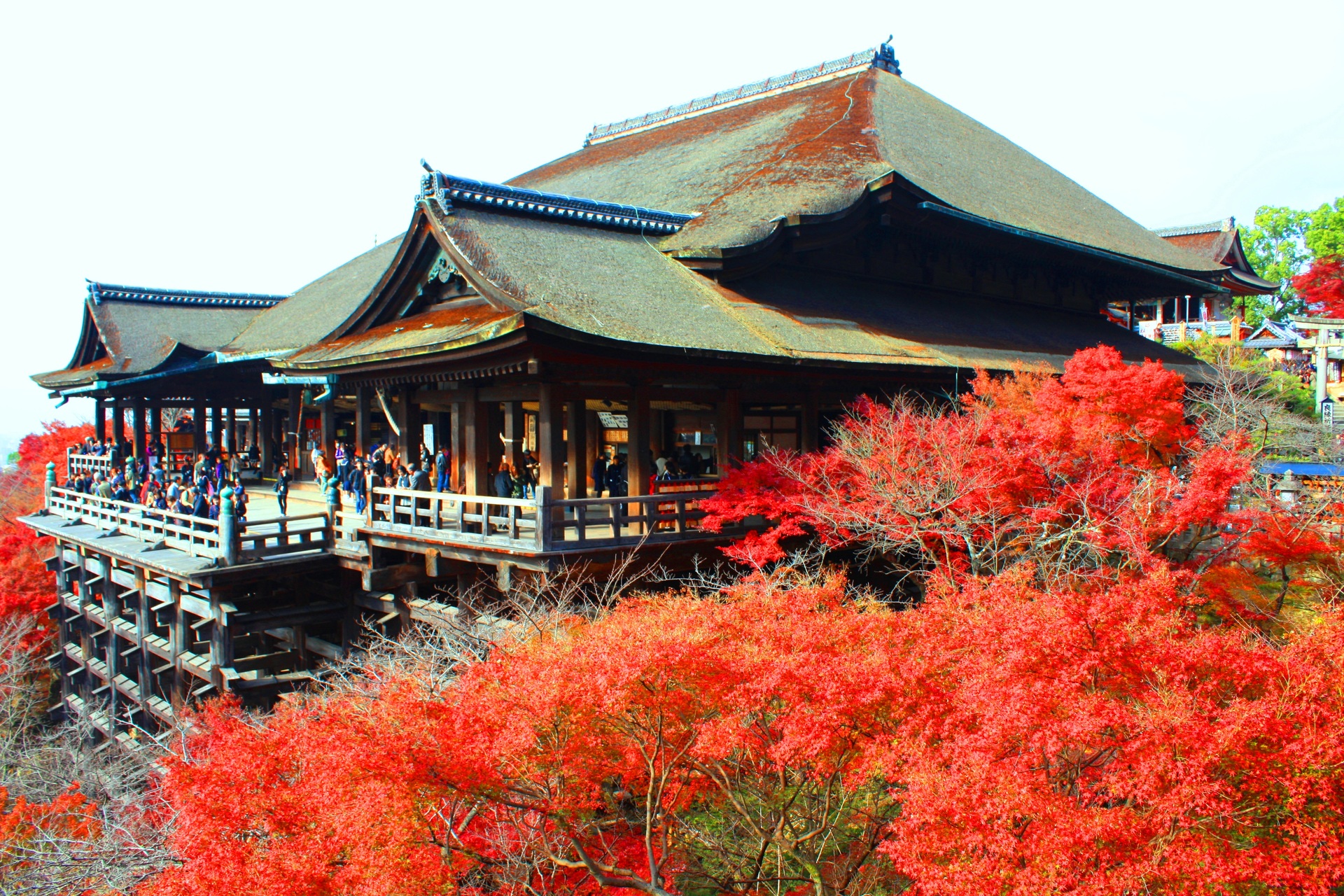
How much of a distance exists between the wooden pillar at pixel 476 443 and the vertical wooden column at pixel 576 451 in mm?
1598

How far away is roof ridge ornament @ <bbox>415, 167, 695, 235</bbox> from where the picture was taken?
45.4 feet

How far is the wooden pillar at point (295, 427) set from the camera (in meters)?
23.0

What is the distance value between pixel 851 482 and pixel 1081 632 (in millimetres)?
6238

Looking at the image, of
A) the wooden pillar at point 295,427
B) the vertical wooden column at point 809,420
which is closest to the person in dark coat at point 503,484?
the vertical wooden column at point 809,420

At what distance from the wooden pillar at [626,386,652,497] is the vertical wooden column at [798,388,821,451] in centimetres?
340

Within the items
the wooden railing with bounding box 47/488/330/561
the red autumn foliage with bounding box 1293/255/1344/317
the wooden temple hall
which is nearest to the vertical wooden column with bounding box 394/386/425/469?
the wooden temple hall

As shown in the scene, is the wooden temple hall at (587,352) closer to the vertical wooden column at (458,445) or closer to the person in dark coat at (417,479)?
the vertical wooden column at (458,445)

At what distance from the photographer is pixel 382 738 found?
6891 millimetres

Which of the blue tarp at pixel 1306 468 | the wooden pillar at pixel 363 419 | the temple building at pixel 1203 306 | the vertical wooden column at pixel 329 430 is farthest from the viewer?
the temple building at pixel 1203 306

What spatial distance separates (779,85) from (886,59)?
11.5 ft

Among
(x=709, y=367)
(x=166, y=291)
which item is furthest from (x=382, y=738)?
(x=166, y=291)

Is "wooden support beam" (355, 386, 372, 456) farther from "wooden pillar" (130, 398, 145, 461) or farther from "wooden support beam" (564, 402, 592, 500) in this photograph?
"wooden pillar" (130, 398, 145, 461)

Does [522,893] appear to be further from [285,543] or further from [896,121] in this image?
[896,121]

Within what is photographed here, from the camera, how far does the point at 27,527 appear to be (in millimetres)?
28859
